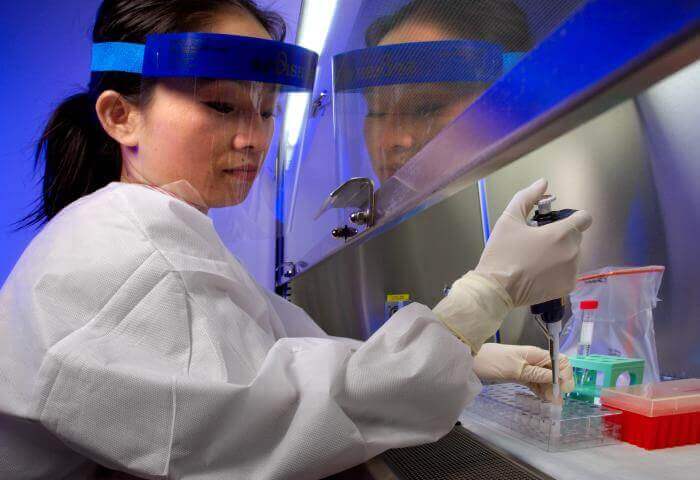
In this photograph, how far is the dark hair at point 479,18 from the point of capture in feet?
2.14

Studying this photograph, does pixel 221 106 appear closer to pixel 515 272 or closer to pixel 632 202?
pixel 515 272

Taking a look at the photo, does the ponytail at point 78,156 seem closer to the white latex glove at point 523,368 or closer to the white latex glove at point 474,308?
the white latex glove at point 474,308

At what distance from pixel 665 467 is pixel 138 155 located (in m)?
1.12

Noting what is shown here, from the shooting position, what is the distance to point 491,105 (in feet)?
2.14

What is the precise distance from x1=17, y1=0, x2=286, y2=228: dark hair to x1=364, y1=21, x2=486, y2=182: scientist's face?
39 centimetres

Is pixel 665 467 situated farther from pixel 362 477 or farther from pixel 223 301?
pixel 223 301

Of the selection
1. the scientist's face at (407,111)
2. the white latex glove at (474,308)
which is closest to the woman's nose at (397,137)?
the scientist's face at (407,111)

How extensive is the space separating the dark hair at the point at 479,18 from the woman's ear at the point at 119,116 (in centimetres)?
62

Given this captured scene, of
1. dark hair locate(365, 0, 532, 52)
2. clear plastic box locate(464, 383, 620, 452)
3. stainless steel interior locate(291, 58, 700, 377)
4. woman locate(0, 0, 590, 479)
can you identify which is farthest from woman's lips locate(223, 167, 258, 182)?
clear plastic box locate(464, 383, 620, 452)

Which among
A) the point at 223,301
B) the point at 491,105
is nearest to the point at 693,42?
the point at 491,105

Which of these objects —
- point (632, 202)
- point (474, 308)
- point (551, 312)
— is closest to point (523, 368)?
point (551, 312)

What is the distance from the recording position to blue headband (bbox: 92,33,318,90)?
1021mm

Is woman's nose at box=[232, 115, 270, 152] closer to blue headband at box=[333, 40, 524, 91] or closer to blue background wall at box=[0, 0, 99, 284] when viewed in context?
blue headband at box=[333, 40, 524, 91]

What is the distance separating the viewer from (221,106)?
1040mm
